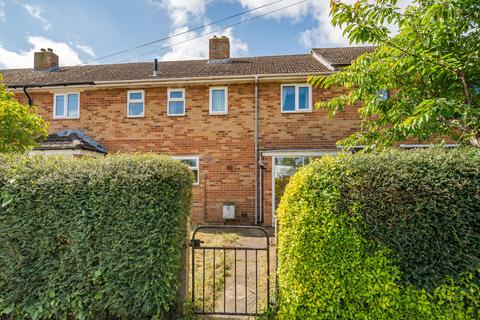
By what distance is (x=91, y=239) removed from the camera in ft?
10.1

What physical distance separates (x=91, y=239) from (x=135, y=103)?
8976mm

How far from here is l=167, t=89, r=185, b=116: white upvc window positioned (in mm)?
10852

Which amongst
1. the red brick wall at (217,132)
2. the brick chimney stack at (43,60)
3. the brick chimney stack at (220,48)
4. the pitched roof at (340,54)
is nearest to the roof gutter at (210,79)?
the red brick wall at (217,132)

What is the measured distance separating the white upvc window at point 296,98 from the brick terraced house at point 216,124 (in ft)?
0.12

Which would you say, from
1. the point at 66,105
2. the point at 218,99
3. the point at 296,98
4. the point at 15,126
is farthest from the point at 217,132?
the point at 66,105

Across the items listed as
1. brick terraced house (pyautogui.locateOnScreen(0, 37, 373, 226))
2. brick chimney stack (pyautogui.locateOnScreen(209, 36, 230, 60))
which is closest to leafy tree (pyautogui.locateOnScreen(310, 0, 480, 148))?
brick terraced house (pyautogui.locateOnScreen(0, 37, 373, 226))

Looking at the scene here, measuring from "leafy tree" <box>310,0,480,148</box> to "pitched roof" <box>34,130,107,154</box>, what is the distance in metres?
8.72

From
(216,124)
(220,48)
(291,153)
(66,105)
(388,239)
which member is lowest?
(388,239)

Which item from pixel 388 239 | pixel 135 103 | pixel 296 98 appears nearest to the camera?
pixel 388 239

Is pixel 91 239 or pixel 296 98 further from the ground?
pixel 296 98

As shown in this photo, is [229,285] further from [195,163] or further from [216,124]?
[216,124]

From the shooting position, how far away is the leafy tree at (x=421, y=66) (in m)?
3.81

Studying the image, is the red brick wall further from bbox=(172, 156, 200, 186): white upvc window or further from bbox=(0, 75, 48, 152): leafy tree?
bbox=(0, 75, 48, 152): leafy tree

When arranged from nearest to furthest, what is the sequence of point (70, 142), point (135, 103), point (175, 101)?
point (70, 142) < point (175, 101) < point (135, 103)
